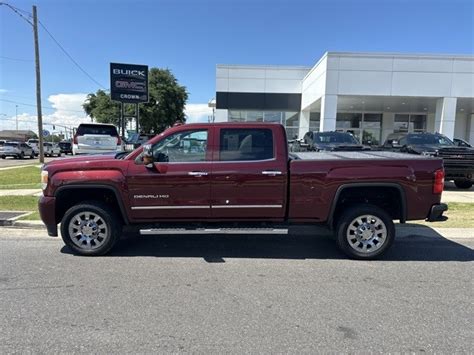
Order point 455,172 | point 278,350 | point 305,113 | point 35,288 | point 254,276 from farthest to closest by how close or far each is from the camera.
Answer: point 305,113
point 455,172
point 254,276
point 35,288
point 278,350

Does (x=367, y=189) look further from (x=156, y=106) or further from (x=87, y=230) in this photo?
(x=156, y=106)

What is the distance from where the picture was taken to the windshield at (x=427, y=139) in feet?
43.5

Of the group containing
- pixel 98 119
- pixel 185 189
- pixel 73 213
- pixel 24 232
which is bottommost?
pixel 24 232

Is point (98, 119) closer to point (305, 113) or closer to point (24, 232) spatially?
point (305, 113)

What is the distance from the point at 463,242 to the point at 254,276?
13.2 feet

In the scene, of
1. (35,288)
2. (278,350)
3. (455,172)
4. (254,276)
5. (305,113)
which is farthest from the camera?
(305,113)

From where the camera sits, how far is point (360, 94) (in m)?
19.7

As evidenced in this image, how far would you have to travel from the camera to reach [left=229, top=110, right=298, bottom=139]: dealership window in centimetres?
2867

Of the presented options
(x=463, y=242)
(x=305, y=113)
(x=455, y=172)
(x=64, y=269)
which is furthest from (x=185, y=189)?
(x=305, y=113)

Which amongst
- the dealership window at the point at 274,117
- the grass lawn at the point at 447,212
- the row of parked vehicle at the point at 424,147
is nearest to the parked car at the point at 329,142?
the row of parked vehicle at the point at 424,147

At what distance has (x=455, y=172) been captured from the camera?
11.4 meters

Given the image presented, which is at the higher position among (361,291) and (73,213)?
(73,213)

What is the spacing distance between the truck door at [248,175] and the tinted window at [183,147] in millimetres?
223

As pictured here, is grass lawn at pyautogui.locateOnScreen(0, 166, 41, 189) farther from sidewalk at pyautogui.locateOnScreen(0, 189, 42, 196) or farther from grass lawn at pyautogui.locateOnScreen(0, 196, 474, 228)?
grass lawn at pyautogui.locateOnScreen(0, 196, 474, 228)
